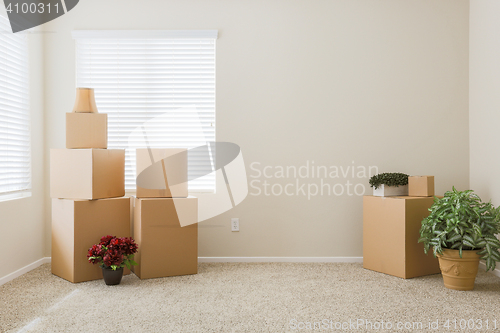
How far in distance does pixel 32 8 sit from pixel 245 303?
2800 mm

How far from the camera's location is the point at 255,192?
296 centimetres

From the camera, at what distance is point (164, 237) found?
2.47 m

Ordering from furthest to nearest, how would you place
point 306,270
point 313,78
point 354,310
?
point 313,78 < point 306,270 < point 354,310

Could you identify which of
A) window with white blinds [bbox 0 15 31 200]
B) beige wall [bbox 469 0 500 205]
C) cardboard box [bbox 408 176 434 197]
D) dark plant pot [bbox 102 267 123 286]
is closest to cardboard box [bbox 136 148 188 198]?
dark plant pot [bbox 102 267 123 286]

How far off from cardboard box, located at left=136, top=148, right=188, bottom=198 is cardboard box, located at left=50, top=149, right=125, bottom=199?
20cm

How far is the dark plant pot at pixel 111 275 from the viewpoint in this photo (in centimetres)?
230

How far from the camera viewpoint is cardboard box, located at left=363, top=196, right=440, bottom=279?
244cm

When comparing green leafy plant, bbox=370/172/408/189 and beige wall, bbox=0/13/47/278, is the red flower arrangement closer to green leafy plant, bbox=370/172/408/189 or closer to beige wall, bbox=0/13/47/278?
beige wall, bbox=0/13/47/278

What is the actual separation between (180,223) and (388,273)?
1.56m

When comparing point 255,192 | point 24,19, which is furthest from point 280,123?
point 24,19

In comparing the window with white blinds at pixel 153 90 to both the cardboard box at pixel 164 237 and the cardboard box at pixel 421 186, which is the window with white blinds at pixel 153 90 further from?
the cardboard box at pixel 421 186

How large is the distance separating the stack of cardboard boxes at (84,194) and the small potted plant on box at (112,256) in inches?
4.9

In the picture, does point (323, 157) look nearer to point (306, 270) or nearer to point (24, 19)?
point (306, 270)

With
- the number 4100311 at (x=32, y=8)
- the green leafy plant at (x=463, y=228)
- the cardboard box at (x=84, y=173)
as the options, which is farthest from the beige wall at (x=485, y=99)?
the number 4100311 at (x=32, y=8)
